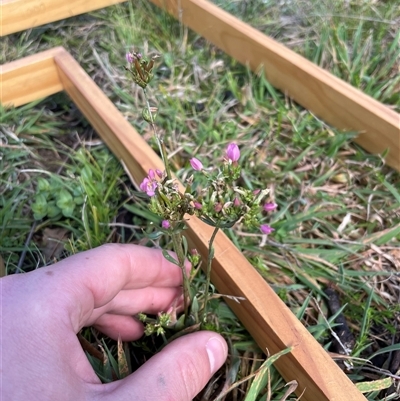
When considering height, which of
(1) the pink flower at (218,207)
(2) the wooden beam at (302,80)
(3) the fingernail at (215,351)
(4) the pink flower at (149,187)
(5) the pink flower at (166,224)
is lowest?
(3) the fingernail at (215,351)

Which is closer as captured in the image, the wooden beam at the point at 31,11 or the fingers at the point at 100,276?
the fingers at the point at 100,276

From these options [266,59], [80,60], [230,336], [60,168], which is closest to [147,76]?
[230,336]

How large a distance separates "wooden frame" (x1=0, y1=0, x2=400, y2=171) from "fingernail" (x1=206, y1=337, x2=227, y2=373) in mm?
865

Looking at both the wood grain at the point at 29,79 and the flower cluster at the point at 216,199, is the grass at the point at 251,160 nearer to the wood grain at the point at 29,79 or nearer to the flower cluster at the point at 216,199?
the wood grain at the point at 29,79

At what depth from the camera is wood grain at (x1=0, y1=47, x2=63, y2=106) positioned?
164cm

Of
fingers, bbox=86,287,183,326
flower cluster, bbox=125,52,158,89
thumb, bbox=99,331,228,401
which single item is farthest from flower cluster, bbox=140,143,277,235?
fingers, bbox=86,287,183,326

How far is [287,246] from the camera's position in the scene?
130 centimetres

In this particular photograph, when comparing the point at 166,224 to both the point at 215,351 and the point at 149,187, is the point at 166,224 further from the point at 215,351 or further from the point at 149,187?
the point at 215,351

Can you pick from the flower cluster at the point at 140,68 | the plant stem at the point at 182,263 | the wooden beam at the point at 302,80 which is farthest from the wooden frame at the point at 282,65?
the flower cluster at the point at 140,68

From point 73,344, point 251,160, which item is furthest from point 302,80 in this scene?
point 73,344

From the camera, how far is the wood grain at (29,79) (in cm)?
164

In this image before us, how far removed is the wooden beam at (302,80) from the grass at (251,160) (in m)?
0.05

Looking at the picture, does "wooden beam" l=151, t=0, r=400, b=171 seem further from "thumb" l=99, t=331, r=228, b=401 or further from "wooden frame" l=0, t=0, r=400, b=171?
"thumb" l=99, t=331, r=228, b=401

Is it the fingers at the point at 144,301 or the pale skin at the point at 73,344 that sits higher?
the pale skin at the point at 73,344
